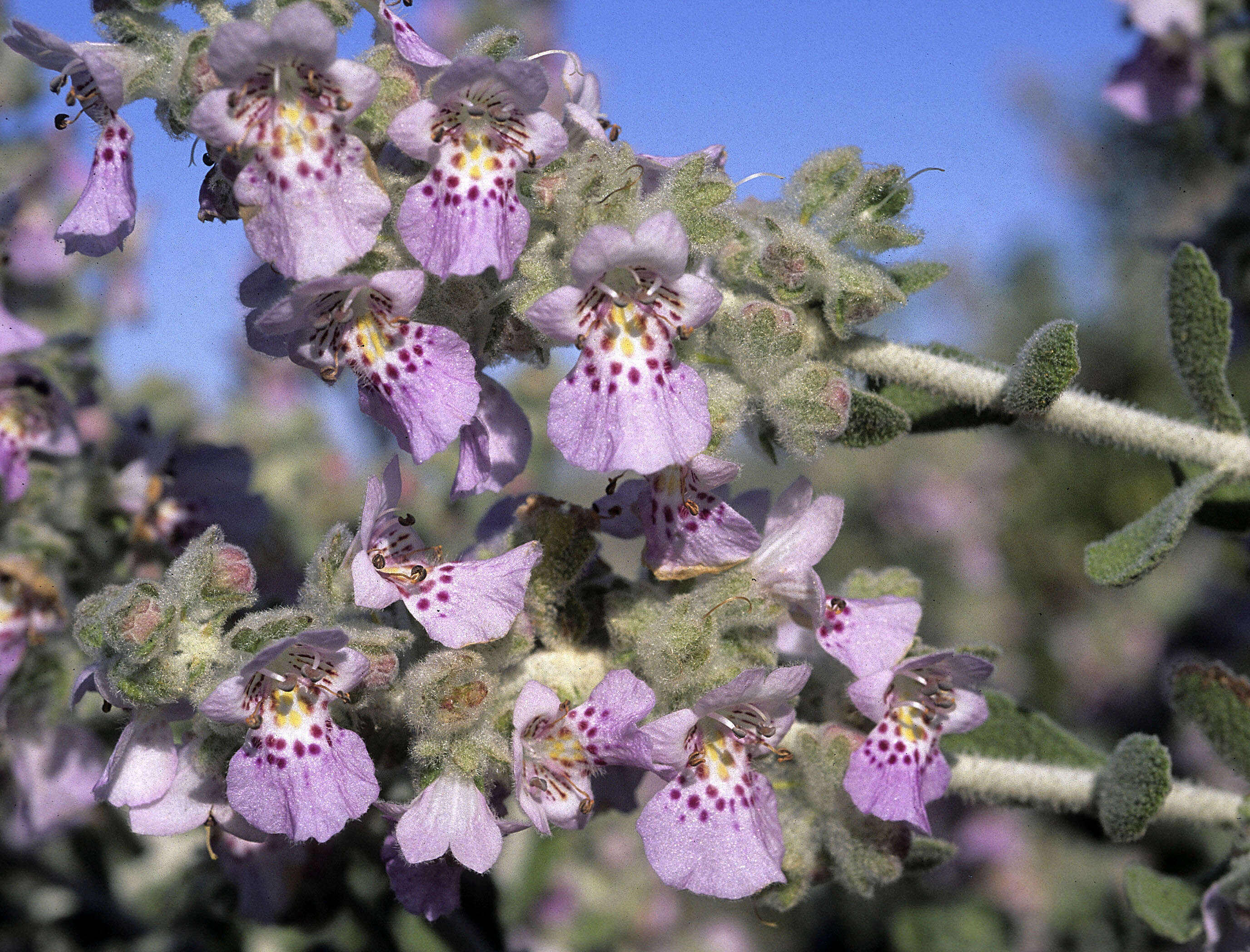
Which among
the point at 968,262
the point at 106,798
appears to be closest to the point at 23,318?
the point at 106,798

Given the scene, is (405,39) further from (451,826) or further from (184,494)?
(184,494)

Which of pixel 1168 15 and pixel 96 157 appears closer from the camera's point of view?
pixel 96 157

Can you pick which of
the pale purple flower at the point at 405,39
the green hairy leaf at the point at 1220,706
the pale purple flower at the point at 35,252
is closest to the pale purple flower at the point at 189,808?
the pale purple flower at the point at 405,39

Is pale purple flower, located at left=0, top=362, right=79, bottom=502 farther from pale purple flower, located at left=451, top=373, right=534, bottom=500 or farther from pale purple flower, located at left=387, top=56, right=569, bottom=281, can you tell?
pale purple flower, located at left=387, top=56, right=569, bottom=281

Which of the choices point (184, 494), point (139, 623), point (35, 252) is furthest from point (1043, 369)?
point (35, 252)

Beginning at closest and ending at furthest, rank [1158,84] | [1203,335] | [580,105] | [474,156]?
[474,156] < [580,105] < [1203,335] < [1158,84]

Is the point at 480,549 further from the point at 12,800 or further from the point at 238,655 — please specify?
the point at 12,800

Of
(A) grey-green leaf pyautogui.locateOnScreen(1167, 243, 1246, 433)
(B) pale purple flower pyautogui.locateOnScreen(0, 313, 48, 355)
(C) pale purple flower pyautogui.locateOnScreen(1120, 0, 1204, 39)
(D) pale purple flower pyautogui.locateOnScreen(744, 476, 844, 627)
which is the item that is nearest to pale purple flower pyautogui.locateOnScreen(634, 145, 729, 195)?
(D) pale purple flower pyautogui.locateOnScreen(744, 476, 844, 627)
